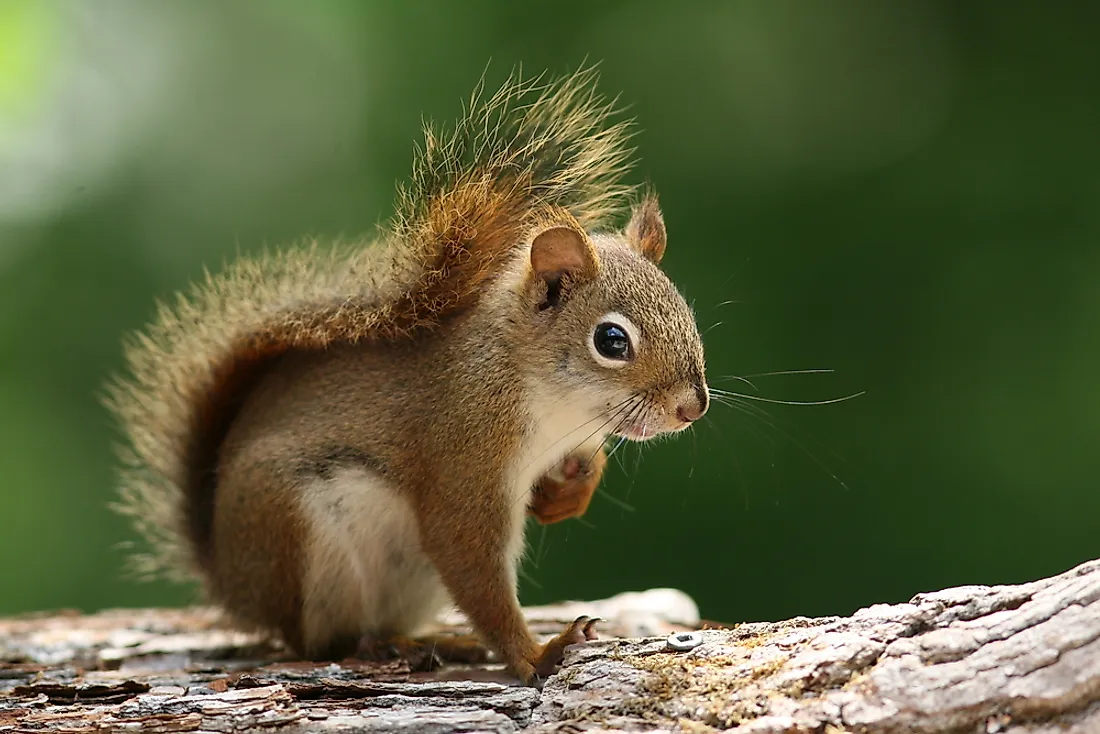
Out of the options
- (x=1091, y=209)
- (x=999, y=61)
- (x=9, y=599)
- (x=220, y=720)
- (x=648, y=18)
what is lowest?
(x=220, y=720)

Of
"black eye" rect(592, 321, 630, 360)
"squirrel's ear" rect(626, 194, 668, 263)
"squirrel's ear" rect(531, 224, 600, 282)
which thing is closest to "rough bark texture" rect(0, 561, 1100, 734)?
"black eye" rect(592, 321, 630, 360)

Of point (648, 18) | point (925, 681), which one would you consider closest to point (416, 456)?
point (925, 681)

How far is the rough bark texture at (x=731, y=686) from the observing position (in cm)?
148

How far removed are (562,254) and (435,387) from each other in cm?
37

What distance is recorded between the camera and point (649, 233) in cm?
236

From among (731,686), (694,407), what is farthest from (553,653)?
(694,407)

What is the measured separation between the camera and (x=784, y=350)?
3.40 m

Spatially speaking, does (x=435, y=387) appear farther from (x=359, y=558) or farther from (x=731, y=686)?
(x=731, y=686)

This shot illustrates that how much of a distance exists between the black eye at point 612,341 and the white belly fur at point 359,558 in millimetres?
508

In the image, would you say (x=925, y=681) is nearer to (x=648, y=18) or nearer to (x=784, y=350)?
(x=784, y=350)

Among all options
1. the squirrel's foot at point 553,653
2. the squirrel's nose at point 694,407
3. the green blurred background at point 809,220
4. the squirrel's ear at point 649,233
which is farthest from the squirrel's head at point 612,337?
the green blurred background at point 809,220

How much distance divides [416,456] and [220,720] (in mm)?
623

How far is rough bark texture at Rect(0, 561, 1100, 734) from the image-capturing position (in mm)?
1478

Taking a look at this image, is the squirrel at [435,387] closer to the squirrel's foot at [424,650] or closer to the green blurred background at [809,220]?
the squirrel's foot at [424,650]
